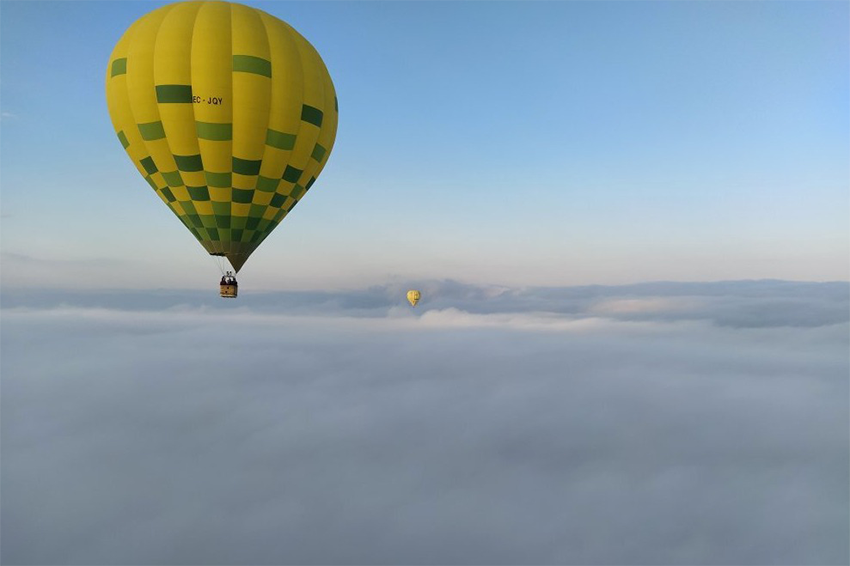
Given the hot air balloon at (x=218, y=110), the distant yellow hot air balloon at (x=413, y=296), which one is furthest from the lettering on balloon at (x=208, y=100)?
the distant yellow hot air balloon at (x=413, y=296)

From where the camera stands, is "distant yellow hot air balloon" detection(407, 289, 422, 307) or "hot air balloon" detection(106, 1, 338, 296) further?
"distant yellow hot air balloon" detection(407, 289, 422, 307)

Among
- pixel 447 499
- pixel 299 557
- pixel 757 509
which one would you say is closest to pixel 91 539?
pixel 299 557

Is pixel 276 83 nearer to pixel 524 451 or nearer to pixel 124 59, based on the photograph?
pixel 124 59

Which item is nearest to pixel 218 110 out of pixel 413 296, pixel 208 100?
pixel 208 100

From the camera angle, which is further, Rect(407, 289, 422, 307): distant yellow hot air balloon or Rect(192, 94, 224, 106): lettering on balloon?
Rect(407, 289, 422, 307): distant yellow hot air balloon

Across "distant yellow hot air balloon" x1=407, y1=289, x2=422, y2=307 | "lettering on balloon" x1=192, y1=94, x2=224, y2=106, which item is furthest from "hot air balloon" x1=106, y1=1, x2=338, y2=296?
"distant yellow hot air balloon" x1=407, y1=289, x2=422, y2=307

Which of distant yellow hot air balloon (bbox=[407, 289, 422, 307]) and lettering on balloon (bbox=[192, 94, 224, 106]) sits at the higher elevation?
lettering on balloon (bbox=[192, 94, 224, 106])

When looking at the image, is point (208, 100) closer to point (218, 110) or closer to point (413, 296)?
point (218, 110)

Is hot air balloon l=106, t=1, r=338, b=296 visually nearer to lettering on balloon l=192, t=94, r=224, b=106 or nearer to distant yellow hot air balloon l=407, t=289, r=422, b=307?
lettering on balloon l=192, t=94, r=224, b=106

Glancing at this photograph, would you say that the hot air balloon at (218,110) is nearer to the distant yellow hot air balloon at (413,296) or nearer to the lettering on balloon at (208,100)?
the lettering on balloon at (208,100)
